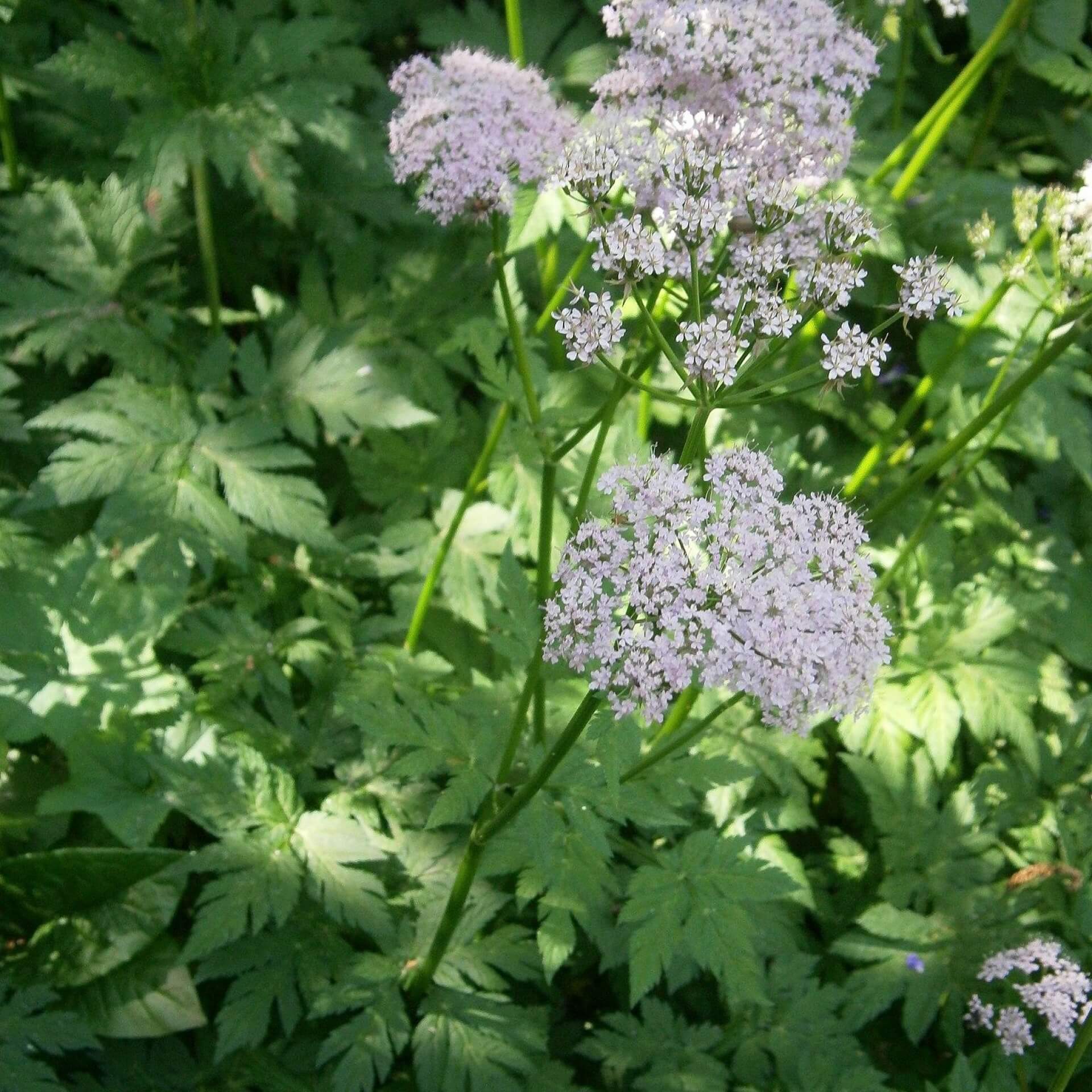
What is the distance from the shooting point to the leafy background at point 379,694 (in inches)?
120

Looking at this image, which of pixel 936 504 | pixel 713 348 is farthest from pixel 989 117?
pixel 713 348

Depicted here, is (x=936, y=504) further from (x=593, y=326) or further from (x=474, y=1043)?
(x=474, y=1043)

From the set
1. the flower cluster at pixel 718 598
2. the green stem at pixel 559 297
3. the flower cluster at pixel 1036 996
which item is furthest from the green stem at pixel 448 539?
the flower cluster at pixel 1036 996

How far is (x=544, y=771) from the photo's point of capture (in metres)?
2.43

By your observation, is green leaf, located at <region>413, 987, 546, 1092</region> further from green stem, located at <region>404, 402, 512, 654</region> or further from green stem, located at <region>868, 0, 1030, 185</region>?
green stem, located at <region>868, 0, 1030, 185</region>

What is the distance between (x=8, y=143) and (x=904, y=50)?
3.64 m

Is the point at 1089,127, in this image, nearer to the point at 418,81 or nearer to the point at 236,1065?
the point at 418,81

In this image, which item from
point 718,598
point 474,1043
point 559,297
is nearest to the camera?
point 718,598

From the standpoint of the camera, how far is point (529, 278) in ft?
15.7

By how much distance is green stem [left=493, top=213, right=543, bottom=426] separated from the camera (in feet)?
9.28

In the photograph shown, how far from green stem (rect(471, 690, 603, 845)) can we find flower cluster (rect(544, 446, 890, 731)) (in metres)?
0.10

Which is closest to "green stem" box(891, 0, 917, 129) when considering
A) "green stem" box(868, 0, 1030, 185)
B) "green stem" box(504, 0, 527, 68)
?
"green stem" box(868, 0, 1030, 185)

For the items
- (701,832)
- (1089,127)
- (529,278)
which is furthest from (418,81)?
(1089,127)

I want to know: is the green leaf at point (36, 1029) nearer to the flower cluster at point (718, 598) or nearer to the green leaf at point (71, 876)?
the green leaf at point (71, 876)
